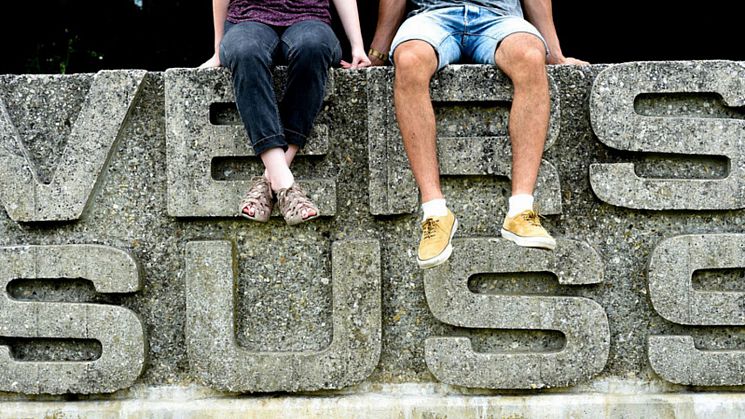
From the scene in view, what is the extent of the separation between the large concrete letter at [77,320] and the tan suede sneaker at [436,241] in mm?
1017

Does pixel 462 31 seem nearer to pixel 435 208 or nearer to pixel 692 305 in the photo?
pixel 435 208

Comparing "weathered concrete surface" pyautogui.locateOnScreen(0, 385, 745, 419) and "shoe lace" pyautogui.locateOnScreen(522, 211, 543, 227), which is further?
"weathered concrete surface" pyautogui.locateOnScreen(0, 385, 745, 419)

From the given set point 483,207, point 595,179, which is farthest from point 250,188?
point 595,179

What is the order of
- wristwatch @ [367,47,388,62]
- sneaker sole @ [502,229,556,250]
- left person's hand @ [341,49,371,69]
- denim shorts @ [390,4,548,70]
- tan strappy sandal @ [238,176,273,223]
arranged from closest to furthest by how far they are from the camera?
sneaker sole @ [502,229,556,250] → tan strappy sandal @ [238,176,273,223] → denim shorts @ [390,4,548,70] → left person's hand @ [341,49,371,69] → wristwatch @ [367,47,388,62]

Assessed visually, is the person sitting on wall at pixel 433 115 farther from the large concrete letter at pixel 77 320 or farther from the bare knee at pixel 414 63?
the large concrete letter at pixel 77 320

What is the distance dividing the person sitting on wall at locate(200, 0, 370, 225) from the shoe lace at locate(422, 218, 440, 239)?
0.35m

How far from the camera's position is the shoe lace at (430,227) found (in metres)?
2.32

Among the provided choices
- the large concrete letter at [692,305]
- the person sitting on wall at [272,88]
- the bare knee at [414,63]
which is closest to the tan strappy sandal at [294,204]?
the person sitting on wall at [272,88]

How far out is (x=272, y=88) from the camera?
244 cm

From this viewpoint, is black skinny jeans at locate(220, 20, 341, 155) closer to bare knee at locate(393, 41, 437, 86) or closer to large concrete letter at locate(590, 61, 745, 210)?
bare knee at locate(393, 41, 437, 86)

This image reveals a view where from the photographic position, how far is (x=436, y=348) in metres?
2.61

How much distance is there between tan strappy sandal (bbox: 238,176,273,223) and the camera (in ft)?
7.81

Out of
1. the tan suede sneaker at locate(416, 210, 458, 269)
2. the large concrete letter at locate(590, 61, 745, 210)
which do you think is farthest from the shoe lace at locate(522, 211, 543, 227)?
the large concrete letter at locate(590, 61, 745, 210)

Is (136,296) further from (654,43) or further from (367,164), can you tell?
(654,43)
